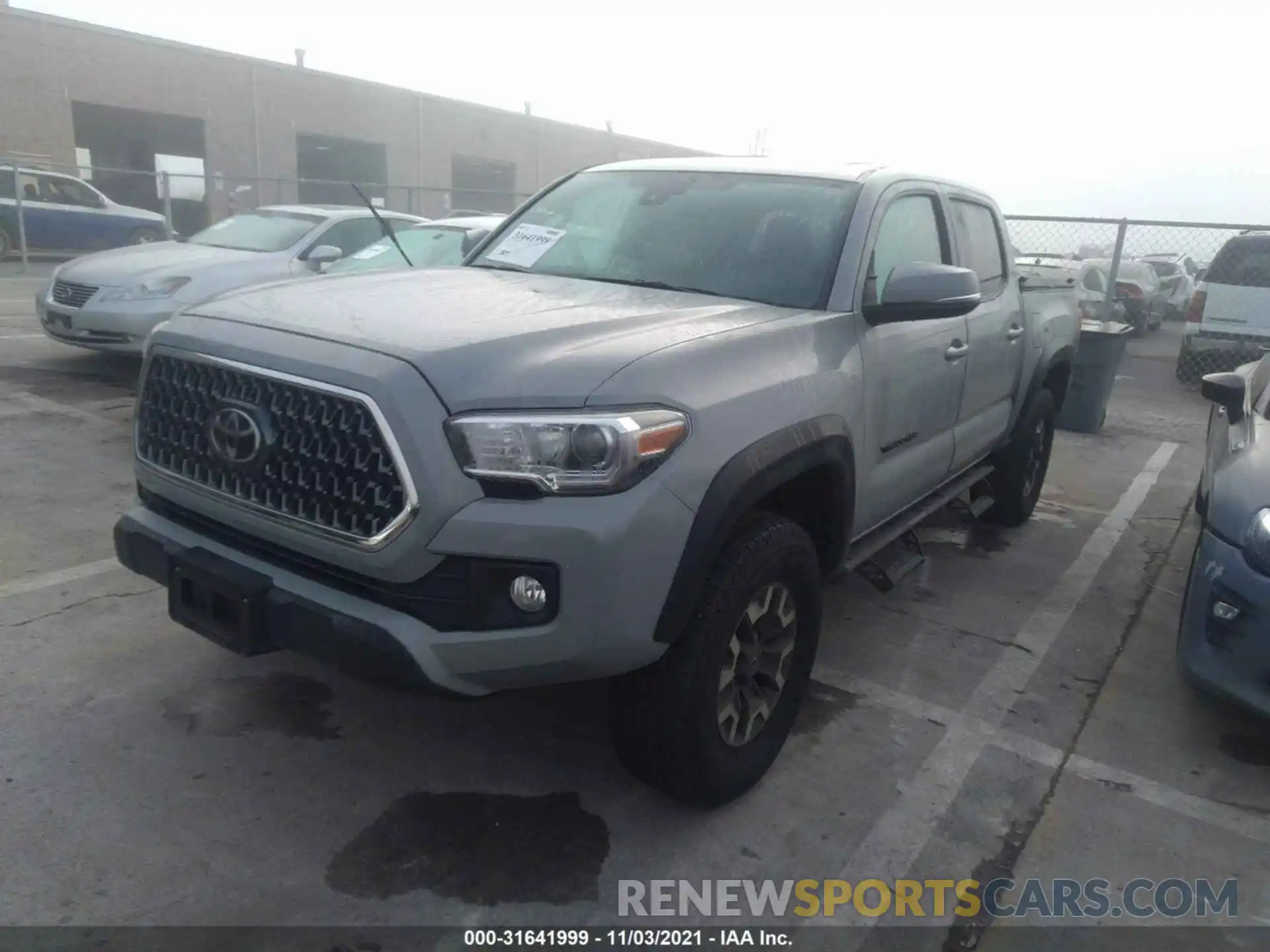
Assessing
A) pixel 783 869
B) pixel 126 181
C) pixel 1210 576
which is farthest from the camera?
pixel 126 181

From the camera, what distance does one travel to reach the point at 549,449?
2273mm

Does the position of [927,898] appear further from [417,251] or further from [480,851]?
[417,251]

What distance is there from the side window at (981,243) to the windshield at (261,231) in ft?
19.1

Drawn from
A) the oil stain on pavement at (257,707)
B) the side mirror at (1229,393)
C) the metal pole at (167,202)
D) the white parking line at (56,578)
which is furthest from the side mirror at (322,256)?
the metal pole at (167,202)

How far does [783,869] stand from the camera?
268 centimetres

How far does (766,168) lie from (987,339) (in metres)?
1.40

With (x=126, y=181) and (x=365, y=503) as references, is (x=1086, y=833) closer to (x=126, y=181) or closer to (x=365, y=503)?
(x=365, y=503)

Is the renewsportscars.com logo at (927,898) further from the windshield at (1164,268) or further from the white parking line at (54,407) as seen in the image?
the windshield at (1164,268)

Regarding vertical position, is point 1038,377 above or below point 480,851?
above

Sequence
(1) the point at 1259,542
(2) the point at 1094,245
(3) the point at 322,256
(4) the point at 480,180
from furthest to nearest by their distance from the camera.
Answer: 1. (4) the point at 480,180
2. (2) the point at 1094,245
3. (3) the point at 322,256
4. (1) the point at 1259,542

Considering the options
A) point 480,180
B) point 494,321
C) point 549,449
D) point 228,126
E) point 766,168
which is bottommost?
point 549,449

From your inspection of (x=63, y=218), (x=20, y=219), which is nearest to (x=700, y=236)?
(x=20, y=219)

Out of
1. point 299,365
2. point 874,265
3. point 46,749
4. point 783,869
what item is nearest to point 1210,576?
point 874,265

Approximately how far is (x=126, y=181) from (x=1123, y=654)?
98.2ft
